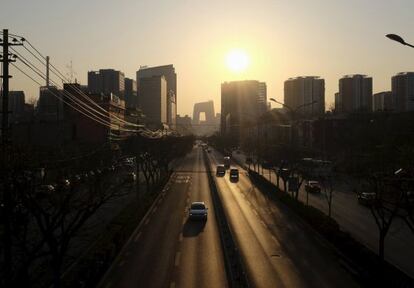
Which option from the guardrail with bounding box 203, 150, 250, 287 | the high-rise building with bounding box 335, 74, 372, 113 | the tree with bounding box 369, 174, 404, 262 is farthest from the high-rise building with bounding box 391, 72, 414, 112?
the tree with bounding box 369, 174, 404, 262

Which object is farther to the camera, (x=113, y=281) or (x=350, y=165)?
(x=350, y=165)

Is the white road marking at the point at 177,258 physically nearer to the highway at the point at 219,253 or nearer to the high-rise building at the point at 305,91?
the highway at the point at 219,253

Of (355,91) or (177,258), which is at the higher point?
(355,91)

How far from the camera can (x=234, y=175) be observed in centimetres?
6400

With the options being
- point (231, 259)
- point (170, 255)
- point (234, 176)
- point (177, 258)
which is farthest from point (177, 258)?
point (234, 176)

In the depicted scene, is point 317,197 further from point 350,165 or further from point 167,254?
point 167,254

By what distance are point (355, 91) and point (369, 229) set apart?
5383 inches

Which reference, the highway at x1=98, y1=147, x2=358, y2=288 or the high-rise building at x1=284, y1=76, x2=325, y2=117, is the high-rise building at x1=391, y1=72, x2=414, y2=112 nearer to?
the high-rise building at x1=284, y1=76, x2=325, y2=117

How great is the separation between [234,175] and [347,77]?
107523 mm

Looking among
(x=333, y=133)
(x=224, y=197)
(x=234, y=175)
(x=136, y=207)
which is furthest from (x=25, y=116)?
(x=136, y=207)

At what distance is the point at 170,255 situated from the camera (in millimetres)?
22188

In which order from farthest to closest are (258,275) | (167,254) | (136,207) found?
(136,207) < (167,254) < (258,275)

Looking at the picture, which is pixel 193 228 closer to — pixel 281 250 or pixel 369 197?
pixel 281 250

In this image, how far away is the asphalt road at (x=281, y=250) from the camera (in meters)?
18.2
